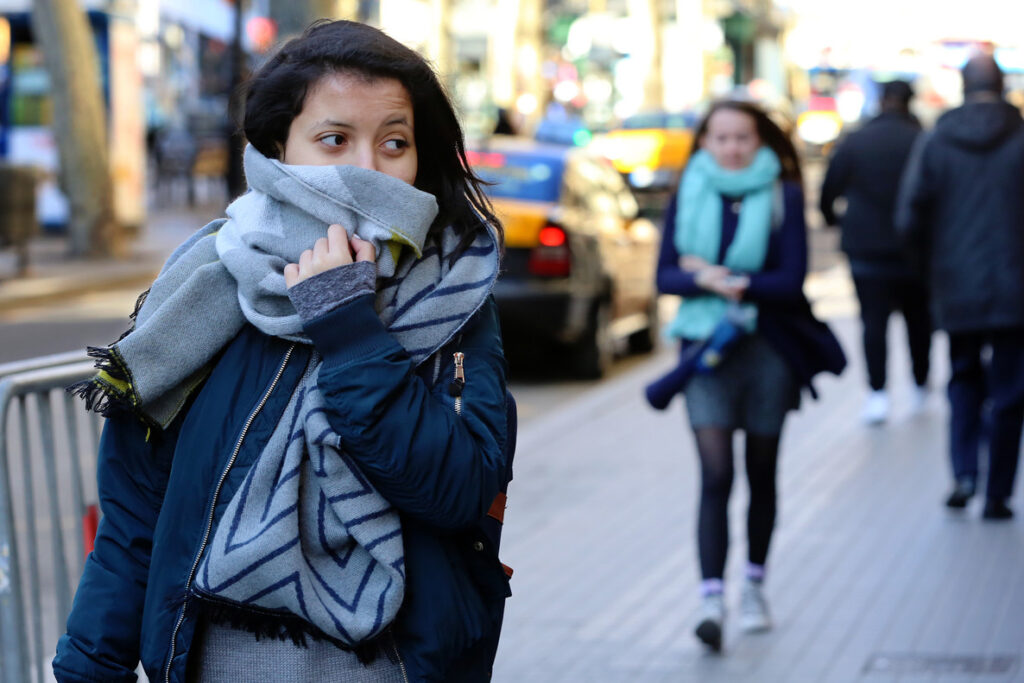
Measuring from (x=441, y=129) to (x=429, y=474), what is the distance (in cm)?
56

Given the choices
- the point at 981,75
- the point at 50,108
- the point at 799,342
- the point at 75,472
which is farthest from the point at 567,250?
the point at 50,108

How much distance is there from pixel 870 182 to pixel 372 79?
7.94m

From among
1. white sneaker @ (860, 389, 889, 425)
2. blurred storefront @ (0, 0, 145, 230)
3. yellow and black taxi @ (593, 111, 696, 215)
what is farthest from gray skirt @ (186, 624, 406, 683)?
yellow and black taxi @ (593, 111, 696, 215)

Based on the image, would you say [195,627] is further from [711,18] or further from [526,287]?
[711,18]

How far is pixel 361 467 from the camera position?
7.18ft

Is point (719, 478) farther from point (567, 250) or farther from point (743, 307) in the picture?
point (567, 250)

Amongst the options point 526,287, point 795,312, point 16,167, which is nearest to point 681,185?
point 795,312

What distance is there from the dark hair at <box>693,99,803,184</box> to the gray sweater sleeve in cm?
368

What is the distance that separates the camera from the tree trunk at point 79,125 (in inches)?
791

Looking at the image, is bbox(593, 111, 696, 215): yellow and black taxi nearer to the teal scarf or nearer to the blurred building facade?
the blurred building facade

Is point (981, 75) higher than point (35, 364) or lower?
higher

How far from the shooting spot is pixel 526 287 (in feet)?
37.4

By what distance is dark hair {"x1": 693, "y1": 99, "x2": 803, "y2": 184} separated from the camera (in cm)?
569

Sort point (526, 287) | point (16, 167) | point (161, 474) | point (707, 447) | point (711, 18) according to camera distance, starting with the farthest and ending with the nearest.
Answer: point (711, 18) < point (16, 167) < point (526, 287) < point (707, 447) < point (161, 474)
